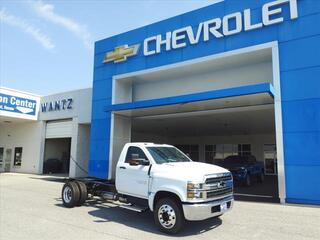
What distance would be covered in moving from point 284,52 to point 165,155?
7.17 meters

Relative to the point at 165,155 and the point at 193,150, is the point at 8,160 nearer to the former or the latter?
the point at 193,150

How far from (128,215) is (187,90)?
30.2ft

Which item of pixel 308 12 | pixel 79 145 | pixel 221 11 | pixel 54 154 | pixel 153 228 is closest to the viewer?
pixel 153 228

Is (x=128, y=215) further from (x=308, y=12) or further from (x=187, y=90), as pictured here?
(x=308, y=12)

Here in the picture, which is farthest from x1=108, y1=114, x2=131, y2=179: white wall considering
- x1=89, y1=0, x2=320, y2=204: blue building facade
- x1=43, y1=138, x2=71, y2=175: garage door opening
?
x1=43, y1=138, x2=71, y2=175: garage door opening

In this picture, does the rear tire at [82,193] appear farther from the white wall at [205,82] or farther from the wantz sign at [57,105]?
the wantz sign at [57,105]

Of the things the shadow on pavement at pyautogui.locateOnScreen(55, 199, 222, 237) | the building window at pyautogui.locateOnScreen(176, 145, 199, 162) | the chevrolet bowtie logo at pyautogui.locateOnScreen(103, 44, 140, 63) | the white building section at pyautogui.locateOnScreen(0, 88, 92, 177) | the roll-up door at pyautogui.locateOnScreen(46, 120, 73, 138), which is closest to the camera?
the shadow on pavement at pyautogui.locateOnScreen(55, 199, 222, 237)

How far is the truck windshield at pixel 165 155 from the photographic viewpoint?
27.0 ft

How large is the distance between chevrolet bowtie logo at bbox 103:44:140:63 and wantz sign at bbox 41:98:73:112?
6.83 meters

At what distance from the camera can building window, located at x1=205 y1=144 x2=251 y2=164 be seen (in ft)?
105

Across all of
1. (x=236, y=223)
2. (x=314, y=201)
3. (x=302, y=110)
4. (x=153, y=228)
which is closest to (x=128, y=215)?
(x=153, y=228)

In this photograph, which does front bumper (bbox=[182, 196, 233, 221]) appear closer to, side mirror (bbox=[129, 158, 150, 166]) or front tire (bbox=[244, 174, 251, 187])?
side mirror (bbox=[129, 158, 150, 166])

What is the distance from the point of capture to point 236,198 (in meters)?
12.7

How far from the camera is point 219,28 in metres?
14.0
